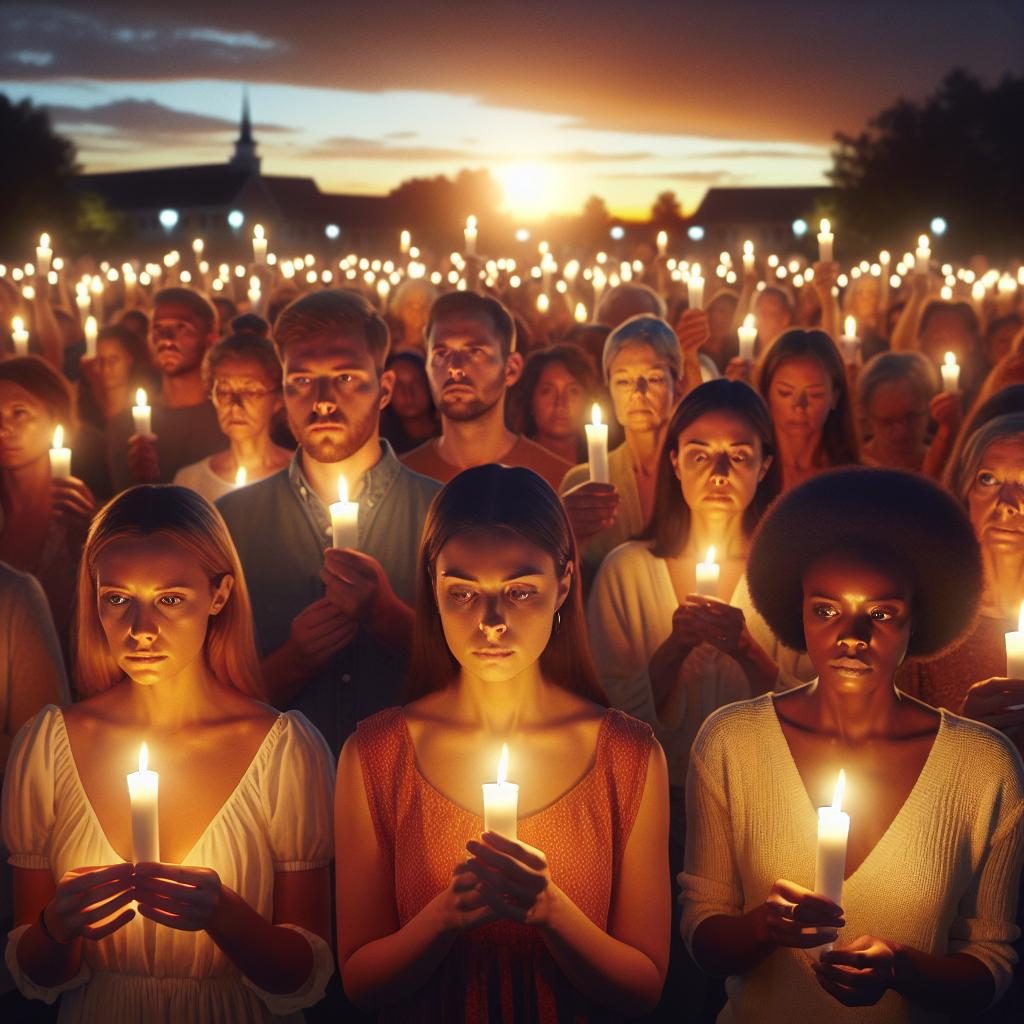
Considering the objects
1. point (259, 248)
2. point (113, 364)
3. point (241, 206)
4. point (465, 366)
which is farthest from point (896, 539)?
point (241, 206)

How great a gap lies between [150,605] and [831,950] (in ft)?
4.54

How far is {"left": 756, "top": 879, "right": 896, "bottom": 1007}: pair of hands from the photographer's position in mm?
2662

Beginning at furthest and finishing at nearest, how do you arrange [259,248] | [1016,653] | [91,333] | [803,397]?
[259,248] → [91,333] → [803,397] → [1016,653]

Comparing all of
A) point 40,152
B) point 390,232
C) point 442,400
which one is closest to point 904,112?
point 40,152

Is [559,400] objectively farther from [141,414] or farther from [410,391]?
[141,414]

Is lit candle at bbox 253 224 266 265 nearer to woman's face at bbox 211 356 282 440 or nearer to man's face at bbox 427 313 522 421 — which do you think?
woman's face at bbox 211 356 282 440

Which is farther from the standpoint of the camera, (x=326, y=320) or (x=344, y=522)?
(x=326, y=320)

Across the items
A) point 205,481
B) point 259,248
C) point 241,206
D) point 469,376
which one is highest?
point 259,248

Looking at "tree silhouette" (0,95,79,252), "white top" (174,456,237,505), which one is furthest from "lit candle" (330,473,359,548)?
"tree silhouette" (0,95,79,252)

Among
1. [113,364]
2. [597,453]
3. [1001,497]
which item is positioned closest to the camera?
[1001,497]

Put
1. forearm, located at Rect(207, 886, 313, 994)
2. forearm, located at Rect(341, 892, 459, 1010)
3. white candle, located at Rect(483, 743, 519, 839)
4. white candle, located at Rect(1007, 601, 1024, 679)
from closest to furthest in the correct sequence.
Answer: white candle, located at Rect(483, 743, 519, 839) → forearm, located at Rect(341, 892, 459, 1010) → forearm, located at Rect(207, 886, 313, 994) → white candle, located at Rect(1007, 601, 1024, 679)

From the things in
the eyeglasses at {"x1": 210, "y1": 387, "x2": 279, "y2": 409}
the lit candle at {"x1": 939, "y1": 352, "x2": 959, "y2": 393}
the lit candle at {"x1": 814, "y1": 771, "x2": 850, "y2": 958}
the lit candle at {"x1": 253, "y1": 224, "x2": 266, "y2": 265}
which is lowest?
the lit candle at {"x1": 814, "y1": 771, "x2": 850, "y2": 958}

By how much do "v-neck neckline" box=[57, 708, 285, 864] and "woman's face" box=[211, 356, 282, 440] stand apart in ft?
9.44

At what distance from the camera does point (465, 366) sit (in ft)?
17.6
